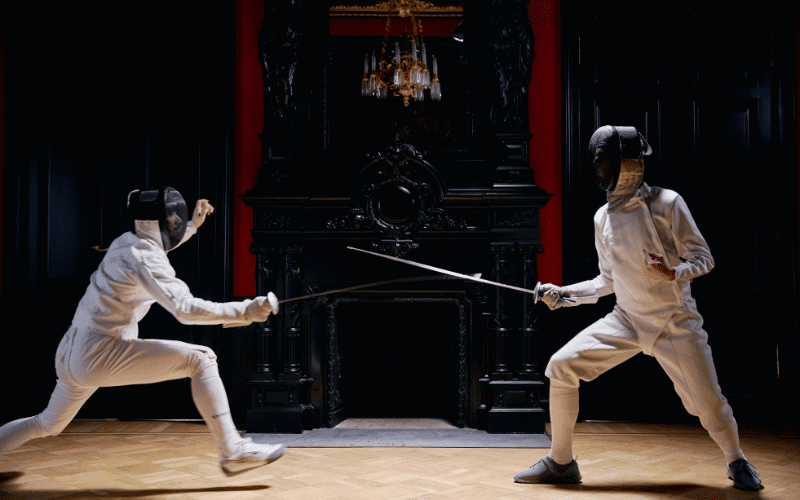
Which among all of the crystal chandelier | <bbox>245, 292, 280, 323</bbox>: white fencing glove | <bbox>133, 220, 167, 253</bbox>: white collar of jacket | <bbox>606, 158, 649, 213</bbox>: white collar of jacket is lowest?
<bbox>245, 292, 280, 323</bbox>: white fencing glove

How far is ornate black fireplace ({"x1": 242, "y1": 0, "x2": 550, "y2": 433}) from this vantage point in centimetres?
378

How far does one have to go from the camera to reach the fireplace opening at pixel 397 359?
4047mm

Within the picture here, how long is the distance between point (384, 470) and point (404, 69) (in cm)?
211

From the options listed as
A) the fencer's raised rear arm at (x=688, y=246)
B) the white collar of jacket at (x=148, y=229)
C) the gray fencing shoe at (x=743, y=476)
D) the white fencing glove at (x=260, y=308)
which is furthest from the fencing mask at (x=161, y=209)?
the gray fencing shoe at (x=743, y=476)

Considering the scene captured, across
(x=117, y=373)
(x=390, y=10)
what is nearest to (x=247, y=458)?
(x=117, y=373)

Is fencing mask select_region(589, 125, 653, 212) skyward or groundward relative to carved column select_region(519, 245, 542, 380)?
skyward

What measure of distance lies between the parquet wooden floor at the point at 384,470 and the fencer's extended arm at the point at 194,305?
2.20 ft

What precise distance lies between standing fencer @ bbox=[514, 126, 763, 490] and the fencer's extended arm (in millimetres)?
1159

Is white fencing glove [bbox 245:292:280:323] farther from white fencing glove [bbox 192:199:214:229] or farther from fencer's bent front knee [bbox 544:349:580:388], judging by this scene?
fencer's bent front knee [bbox 544:349:580:388]

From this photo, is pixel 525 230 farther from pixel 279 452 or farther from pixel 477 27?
pixel 279 452

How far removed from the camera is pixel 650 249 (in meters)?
2.64

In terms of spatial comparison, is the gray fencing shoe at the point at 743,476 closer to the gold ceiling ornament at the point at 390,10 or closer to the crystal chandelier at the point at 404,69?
the crystal chandelier at the point at 404,69

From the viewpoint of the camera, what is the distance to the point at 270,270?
12.5 feet

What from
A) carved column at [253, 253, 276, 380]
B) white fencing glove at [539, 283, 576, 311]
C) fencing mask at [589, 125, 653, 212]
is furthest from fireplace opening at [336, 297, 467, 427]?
fencing mask at [589, 125, 653, 212]
